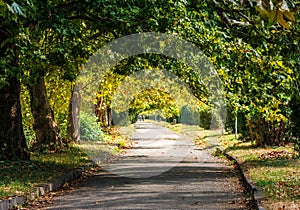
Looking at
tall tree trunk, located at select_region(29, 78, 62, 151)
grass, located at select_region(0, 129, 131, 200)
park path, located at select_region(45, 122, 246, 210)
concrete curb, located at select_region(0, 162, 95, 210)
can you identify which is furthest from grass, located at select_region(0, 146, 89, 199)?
tall tree trunk, located at select_region(29, 78, 62, 151)

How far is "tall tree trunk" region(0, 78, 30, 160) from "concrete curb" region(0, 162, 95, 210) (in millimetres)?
1779

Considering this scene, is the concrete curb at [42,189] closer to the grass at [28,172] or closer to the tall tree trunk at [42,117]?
the grass at [28,172]

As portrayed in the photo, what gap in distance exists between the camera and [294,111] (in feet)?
57.6

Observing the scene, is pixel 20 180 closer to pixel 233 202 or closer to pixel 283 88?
pixel 233 202

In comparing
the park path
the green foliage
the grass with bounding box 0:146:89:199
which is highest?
the green foliage

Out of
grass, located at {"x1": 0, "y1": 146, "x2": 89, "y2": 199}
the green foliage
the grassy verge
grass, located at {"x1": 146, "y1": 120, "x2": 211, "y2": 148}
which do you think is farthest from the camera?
grass, located at {"x1": 146, "y1": 120, "x2": 211, "y2": 148}

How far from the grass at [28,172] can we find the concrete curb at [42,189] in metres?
0.15

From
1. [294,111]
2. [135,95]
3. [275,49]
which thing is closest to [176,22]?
[275,49]

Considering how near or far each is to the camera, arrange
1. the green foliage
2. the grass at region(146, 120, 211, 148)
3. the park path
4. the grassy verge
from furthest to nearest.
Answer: the grass at region(146, 120, 211, 148), the green foliage, the park path, the grassy verge

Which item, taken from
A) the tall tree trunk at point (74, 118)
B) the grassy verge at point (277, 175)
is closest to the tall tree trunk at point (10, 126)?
the grassy verge at point (277, 175)

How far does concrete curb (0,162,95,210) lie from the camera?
9.34 m

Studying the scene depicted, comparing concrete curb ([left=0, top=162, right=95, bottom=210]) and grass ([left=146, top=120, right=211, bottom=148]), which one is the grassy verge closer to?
concrete curb ([left=0, top=162, right=95, bottom=210])

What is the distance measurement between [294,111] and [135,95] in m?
22.8

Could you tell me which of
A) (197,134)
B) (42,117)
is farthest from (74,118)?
(197,134)
